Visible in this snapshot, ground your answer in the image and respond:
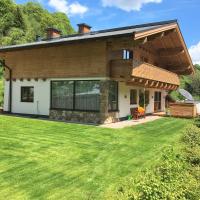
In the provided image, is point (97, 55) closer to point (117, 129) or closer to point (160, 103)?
point (117, 129)

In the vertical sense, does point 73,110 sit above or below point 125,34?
below

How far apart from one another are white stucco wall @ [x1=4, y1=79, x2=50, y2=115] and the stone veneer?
5.52 ft

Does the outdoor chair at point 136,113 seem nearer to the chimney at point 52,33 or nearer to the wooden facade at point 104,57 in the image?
the wooden facade at point 104,57

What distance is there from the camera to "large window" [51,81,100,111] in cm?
1806

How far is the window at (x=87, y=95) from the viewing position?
18.0 meters

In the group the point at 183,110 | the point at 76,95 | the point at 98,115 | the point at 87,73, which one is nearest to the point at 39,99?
the point at 76,95

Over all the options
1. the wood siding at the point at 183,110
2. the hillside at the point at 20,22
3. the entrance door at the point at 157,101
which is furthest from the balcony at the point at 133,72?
the hillside at the point at 20,22

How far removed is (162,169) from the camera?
7270mm

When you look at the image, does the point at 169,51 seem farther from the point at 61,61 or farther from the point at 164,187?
the point at 164,187

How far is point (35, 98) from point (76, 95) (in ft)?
12.5

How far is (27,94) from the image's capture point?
2184cm

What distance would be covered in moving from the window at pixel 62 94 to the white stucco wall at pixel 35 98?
0.51 meters

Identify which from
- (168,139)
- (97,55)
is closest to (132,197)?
(168,139)

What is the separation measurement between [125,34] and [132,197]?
10927mm
